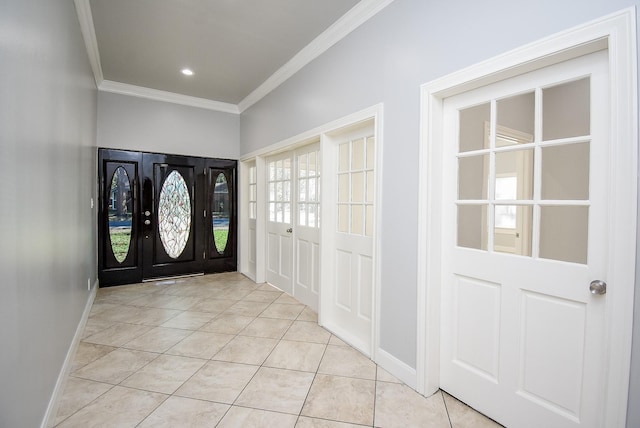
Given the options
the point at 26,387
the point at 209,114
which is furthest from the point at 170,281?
the point at 26,387

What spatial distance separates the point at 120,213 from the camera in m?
4.35

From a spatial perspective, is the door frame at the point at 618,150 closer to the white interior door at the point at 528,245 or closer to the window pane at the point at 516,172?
the white interior door at the point at 528,245

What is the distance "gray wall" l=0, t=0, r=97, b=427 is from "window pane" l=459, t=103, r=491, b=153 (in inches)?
88.2

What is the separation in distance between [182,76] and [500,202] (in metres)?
4.06

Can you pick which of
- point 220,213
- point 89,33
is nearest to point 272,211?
point 220,213

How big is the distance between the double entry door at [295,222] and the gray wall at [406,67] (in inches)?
35.9

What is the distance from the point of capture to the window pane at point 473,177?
179 centimetres

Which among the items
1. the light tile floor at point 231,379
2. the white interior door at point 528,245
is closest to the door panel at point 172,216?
the light tile floor at point 231,379

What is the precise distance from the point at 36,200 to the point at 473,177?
2.44 meters

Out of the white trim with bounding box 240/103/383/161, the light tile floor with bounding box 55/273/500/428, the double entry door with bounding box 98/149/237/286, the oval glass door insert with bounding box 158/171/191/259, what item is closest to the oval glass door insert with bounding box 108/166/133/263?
the double entry door with bounding box 98/149/237/286

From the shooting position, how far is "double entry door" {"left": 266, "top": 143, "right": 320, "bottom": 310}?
3460 mm

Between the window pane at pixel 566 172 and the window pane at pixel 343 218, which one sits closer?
the window pane at pixel 566 172

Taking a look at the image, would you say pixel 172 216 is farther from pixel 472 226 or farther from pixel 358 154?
pixel 472 226

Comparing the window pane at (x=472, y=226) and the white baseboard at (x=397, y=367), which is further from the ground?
the window pane at (x=472, y=226)
